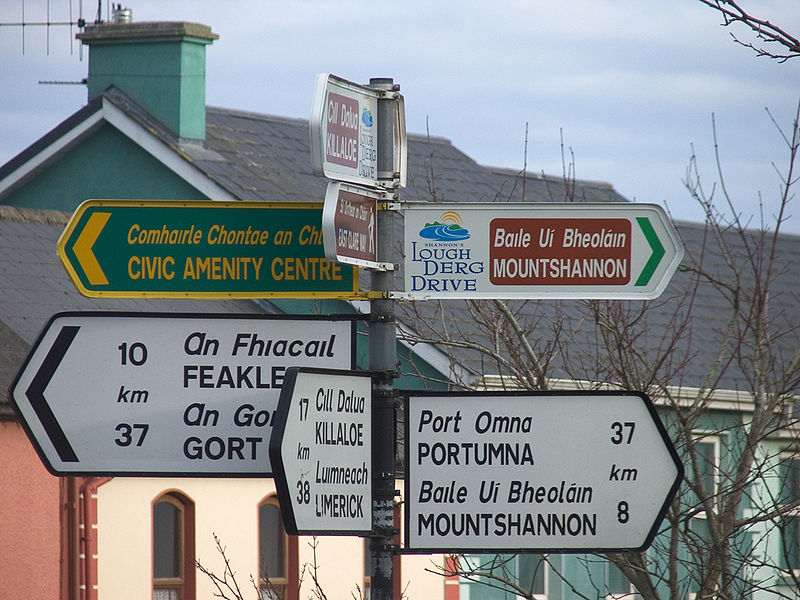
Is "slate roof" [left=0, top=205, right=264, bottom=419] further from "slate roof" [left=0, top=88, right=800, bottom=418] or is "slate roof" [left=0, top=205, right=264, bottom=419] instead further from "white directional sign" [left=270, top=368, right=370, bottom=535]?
"white directional sign" [left=270, top=368, right=370, bottom=535]

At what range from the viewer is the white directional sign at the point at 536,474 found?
3.64 m

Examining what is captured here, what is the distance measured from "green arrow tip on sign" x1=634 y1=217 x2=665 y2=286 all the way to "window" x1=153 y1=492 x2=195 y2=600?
1033 centimetres

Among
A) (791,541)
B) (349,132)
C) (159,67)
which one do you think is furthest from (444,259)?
(159,67)

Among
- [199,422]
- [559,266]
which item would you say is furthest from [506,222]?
[199,422]

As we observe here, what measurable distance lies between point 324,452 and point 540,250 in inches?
34.7

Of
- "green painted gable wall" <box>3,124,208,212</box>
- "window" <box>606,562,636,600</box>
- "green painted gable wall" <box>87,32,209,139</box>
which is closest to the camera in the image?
"window" <box>606,562,636,600</box>

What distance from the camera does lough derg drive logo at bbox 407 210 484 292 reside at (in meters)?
3.77

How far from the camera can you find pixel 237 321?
12.3 ft

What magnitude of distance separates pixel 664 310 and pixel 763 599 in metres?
4.30

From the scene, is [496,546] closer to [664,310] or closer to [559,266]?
[559,266]

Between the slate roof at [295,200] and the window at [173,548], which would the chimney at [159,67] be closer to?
the slate roof at [295,200]

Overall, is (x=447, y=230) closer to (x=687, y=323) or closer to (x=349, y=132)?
(x=349, y=132)

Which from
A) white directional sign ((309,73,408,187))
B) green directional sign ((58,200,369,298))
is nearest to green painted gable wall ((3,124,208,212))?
green directional sign ((58,200,369,298))

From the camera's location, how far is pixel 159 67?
18531 mm
